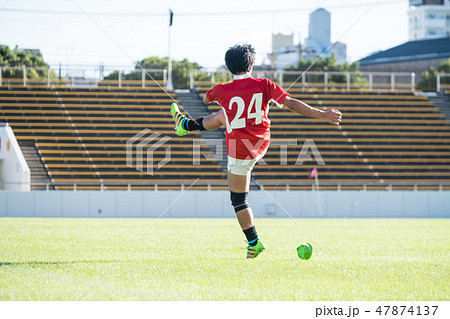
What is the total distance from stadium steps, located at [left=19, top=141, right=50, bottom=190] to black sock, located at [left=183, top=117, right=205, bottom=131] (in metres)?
14.5

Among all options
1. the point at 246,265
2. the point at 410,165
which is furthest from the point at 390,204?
the point at 246,265

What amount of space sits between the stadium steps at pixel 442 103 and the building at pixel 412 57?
21.7 m

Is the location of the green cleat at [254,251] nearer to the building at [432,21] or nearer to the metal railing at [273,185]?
the metal railing at [273,185]

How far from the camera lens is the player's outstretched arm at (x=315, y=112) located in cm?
502

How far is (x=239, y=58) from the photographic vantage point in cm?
551

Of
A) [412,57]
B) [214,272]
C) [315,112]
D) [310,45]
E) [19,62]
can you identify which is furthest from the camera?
[310,45]

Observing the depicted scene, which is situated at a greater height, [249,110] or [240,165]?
[249,110]

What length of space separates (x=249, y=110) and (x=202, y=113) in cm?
1770

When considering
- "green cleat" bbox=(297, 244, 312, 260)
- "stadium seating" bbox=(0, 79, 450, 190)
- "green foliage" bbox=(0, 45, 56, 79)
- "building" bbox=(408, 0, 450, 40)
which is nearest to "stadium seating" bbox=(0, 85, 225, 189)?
"stadium seating" bbox=(0, 79, 450, 190)

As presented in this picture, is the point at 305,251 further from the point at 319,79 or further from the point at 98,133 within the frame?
the point at 319,79

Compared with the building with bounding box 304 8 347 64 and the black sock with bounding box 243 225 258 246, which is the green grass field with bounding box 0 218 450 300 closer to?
the black sock with bounding box 243 225 258 246

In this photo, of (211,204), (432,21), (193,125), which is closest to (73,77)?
(211,204)

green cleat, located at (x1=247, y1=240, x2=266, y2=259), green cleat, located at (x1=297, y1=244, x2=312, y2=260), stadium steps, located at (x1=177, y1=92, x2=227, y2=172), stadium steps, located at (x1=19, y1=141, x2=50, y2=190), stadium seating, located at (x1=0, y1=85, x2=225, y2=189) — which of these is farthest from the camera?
stadium steps, located at (x1=177, y1=92, x2=227, y2=172)

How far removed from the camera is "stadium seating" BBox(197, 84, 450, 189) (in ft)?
69.4
